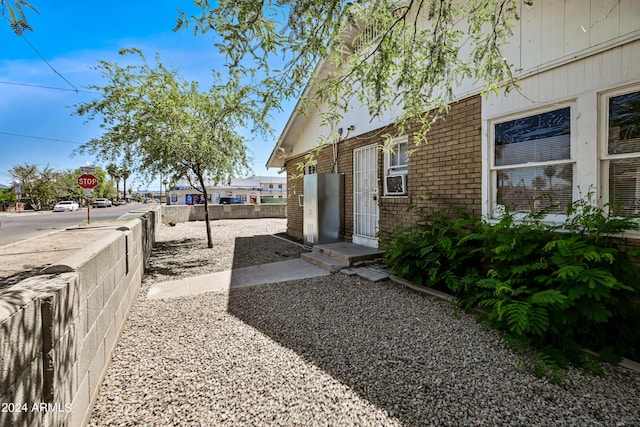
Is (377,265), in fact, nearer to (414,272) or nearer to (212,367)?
(414,272)

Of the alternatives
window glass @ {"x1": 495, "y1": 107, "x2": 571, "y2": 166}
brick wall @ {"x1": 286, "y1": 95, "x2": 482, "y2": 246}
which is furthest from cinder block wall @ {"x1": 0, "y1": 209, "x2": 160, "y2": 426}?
window glass @ {"x1": 495, "y1": 107, "x2": 571, "y2": 166}

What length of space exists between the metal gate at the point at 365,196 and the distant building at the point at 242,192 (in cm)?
3921

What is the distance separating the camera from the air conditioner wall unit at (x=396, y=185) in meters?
6.27

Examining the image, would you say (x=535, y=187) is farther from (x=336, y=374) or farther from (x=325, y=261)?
(x=325, y=261)

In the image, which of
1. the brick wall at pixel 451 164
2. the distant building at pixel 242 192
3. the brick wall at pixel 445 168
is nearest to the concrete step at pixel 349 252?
the brick wall at pixel 445 168

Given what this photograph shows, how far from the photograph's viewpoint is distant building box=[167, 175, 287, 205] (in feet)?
165

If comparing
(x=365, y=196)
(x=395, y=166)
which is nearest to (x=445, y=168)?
(x=395, y=166)

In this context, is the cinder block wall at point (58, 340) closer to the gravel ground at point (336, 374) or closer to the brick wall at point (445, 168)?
the gravel ground at point (336, 374)

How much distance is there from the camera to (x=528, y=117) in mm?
4184

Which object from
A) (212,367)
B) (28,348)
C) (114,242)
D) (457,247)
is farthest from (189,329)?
(457,247)

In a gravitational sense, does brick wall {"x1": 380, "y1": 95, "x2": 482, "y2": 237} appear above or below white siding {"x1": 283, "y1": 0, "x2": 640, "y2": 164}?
below

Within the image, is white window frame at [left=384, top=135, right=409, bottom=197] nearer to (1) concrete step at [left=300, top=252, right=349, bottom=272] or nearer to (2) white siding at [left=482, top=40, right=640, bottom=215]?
(1) concrete step at [left=300, top=252, right=349, bottom=272]

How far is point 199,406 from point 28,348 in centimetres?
129

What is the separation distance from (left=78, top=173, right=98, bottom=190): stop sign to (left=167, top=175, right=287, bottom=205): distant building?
33.8m
